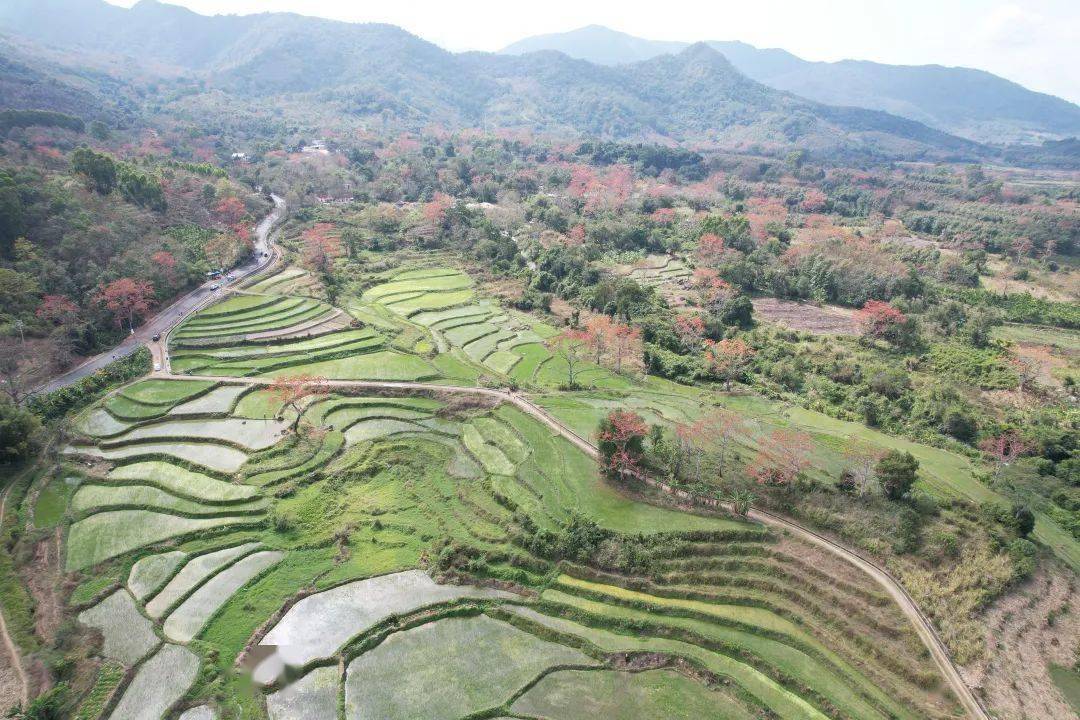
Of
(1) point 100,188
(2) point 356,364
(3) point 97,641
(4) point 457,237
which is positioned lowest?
(3) point 97,641

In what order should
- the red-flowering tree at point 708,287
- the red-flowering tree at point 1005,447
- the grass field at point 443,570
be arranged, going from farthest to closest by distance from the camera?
the red-flowering tree at point 708,287 → the red-flowering tree at point 1005,447 → the grass field at point 443,570

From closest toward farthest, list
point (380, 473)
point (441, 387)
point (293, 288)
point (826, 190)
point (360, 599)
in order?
point (360, 599)
point (380, 473)
point (441, 387)
point (293, 288)
point (826, 190)

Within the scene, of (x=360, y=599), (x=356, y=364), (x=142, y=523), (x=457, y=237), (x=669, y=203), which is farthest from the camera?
(x=669, y=203)

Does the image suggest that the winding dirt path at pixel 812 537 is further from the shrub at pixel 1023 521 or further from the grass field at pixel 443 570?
the shrub at pixel 1023 521

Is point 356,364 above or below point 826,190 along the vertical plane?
below

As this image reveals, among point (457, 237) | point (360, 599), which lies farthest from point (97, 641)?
point (457, 237)

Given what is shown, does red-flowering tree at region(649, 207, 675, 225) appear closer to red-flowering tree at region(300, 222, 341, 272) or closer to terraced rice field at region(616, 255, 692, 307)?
terraced rice field at region(616, 255, 692, 307)

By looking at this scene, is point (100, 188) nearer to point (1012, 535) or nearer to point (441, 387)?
point (441, 387)

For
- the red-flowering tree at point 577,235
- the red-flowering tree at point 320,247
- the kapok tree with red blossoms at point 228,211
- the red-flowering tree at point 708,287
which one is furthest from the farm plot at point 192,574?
the red-flowering tree at point 577,235
